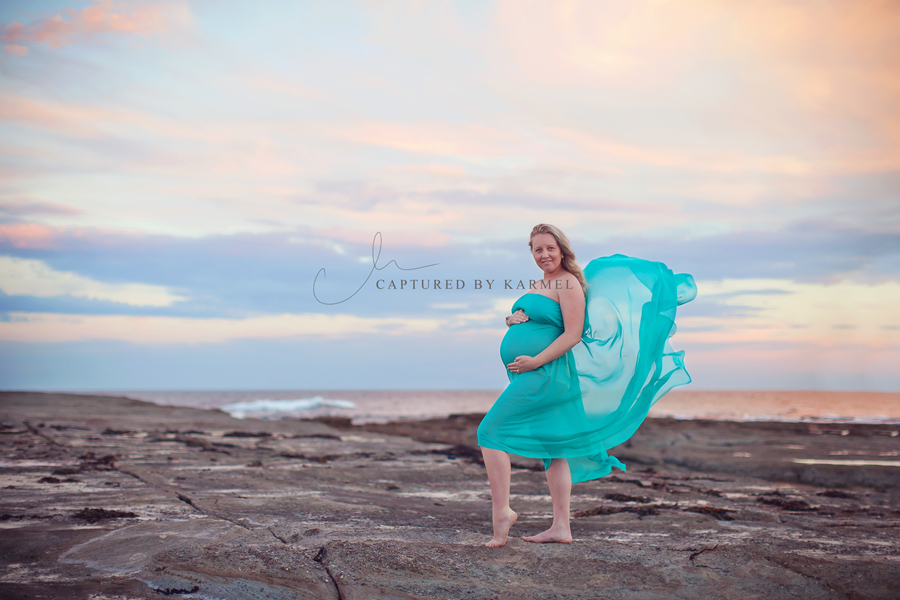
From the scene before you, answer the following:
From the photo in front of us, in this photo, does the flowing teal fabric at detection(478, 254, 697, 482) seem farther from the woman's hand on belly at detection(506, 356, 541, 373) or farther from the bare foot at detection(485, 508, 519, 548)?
the bare foot at detection(485, 508, 519, 548)

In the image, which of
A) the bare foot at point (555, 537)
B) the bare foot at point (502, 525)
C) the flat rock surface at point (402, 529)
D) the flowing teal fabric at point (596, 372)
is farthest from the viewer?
the flowing teal fabric at point (596, 372)

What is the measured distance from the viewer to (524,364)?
397 cm

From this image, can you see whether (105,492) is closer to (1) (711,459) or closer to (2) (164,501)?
(2) (164,501)

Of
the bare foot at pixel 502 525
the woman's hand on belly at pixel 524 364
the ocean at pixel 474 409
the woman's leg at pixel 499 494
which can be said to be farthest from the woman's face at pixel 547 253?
the ocean at pixel 474 409

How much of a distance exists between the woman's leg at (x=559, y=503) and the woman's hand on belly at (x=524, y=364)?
0.69 meters

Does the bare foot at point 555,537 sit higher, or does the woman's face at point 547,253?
the woman's face at point 547,253

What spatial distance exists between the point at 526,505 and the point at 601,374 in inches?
85.7

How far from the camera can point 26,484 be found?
5.78 metres

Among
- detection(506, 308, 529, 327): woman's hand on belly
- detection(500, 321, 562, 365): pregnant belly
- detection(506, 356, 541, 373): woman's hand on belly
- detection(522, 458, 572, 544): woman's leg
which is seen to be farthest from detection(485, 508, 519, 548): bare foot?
detection(506, 308, 529, 327): woman's hand on belly

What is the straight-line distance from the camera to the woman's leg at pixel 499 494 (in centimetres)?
374

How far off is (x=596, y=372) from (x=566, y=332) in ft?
1.50

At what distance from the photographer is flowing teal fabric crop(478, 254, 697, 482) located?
13.2 feet

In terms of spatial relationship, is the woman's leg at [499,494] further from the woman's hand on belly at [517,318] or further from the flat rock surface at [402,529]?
the woman's hand on belly at [517,318]

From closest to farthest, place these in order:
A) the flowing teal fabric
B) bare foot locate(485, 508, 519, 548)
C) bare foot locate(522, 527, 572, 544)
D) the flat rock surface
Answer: the flat rock surface < bare foot locate(485, 508, 519, 548) < bare foot locate(522, 527, 572, 544) < the flowing teal fabric
